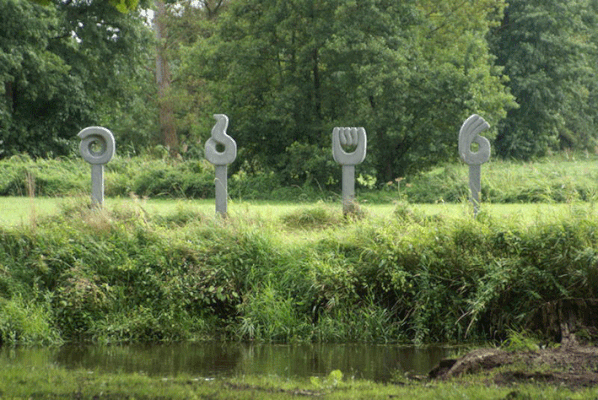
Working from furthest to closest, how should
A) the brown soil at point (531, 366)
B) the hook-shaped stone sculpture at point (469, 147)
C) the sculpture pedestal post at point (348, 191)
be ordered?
the sculpture pedestal post at point (348, 191), the hook-shaped stone sculpture at point (469, 147), the brown soil at point (531, 366)

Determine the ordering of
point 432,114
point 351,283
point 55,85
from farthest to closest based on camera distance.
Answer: point 55,85 < point 432,114 < point 351,283

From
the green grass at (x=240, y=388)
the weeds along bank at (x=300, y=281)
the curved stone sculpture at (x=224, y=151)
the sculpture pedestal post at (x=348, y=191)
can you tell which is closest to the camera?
the green grass at (x=240, y=388)

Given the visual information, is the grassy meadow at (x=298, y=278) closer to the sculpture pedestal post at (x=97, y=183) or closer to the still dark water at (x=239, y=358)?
the still dark water at (x=239, y=358)

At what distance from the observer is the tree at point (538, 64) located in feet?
132

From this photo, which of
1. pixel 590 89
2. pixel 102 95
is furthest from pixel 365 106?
pixel 590 89

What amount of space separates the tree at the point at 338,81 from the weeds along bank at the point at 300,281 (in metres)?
13.9

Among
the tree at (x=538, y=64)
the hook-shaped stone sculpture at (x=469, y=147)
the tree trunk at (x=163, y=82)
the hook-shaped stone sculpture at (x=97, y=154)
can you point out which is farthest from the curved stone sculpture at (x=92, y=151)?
the tree at (x=538, y=64)

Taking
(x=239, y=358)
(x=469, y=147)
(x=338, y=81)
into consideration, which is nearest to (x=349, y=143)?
(x=469, y=147)

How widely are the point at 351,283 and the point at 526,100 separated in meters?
33.3

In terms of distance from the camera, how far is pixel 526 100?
4106 centimetres

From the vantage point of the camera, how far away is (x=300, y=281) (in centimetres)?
998

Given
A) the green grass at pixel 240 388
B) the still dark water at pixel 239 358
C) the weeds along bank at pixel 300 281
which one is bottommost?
the still dark water at pixel 239 358

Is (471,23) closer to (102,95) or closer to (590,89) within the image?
(102,95)

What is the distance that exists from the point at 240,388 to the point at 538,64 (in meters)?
37.2
